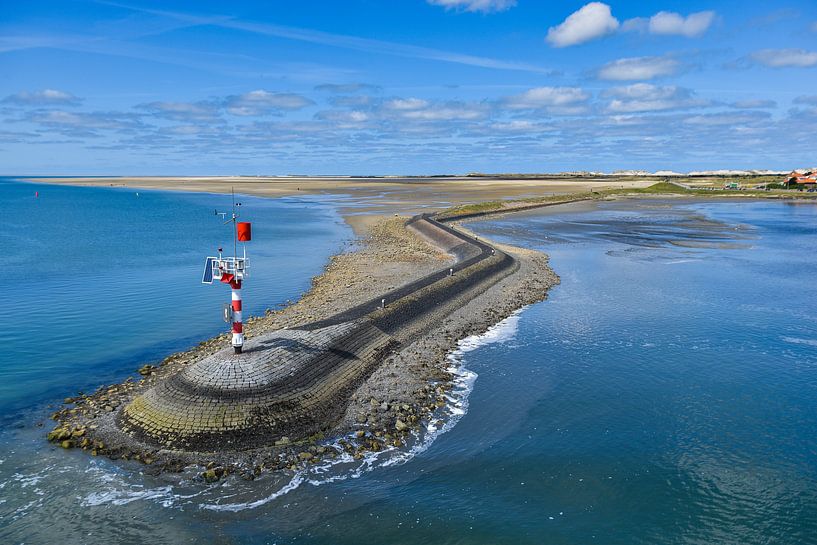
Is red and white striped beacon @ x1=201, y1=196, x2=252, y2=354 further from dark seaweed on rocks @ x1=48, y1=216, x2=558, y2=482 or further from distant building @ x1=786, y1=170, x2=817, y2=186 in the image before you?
distant building @ x1=786, y1=170, x2=817, y2=186

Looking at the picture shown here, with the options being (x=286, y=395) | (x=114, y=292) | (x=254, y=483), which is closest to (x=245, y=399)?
(x=286, y=395)

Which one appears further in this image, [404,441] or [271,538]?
[404,441]

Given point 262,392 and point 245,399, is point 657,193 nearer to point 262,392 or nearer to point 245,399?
point 262,392

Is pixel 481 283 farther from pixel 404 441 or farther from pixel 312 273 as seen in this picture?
pixel 404 441

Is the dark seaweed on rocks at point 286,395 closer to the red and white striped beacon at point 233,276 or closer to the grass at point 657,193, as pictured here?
the red and white striped beacon at point 233,276

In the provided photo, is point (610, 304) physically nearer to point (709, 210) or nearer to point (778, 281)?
point (778, 281)

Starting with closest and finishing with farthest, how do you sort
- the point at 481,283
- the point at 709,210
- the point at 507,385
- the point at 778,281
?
the point at 507,385
the point at 481,283
the point at 778,281
the point at 709,210

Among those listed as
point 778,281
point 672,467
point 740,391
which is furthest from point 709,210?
point 672,467

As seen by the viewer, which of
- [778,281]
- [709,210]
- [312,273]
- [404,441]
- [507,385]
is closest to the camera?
[404,441]
